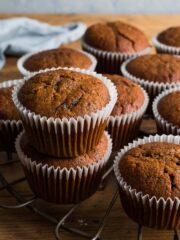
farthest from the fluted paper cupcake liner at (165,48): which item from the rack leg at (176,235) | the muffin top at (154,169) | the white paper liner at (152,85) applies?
the rack leg at (176,235)

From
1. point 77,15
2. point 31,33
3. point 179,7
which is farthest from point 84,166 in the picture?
point 179,7

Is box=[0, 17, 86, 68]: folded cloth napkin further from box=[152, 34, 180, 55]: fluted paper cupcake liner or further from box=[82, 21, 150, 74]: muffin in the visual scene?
box=[152, 34, 180, 55]: fluted paper cupcake liner

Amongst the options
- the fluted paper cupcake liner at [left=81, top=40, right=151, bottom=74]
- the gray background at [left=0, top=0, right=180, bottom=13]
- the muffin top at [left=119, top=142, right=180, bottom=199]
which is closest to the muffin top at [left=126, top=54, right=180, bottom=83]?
the fluted paper cupcake liner at [left=81, top=40, right=151, bottom=74]

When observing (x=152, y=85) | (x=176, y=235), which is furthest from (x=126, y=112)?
(x=176, y=235)

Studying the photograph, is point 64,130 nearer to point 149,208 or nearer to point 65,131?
point 65,131

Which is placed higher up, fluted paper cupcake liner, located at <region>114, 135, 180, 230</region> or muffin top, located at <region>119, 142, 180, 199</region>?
muffin top, located at <region>119, 142, 180, 199</region>
